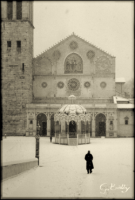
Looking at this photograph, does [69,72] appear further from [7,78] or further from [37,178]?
[37,178]

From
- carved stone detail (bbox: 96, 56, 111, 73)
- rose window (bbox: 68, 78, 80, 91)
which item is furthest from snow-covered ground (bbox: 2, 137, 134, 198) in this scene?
carved stone detail (bbox: 96, 56, 111, 73)

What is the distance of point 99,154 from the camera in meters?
26.4

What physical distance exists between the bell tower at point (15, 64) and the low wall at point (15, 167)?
2571cm

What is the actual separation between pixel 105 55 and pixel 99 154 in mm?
25585

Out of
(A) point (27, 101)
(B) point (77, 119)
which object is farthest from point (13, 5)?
(B) point (77, 119)

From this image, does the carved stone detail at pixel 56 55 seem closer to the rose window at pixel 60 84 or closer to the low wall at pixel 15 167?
the rose window at pixel 60 84

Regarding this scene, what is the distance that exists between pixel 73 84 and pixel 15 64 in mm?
9885

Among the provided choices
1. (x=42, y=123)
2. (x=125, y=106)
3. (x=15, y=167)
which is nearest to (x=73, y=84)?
(x=42, y=123)

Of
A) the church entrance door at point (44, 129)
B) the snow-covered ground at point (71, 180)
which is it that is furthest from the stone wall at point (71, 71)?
the snow-covered ground at point (71, 180)

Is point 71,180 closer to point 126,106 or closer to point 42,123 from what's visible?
point 126,106

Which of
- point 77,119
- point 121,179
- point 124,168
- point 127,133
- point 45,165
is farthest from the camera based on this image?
point 127,133

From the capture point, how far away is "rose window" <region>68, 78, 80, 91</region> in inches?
1938

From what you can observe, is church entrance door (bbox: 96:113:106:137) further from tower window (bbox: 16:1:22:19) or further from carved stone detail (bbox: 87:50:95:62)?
tower window (bbox: 16:1:22:19)

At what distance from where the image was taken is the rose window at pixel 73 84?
49.2 metres
